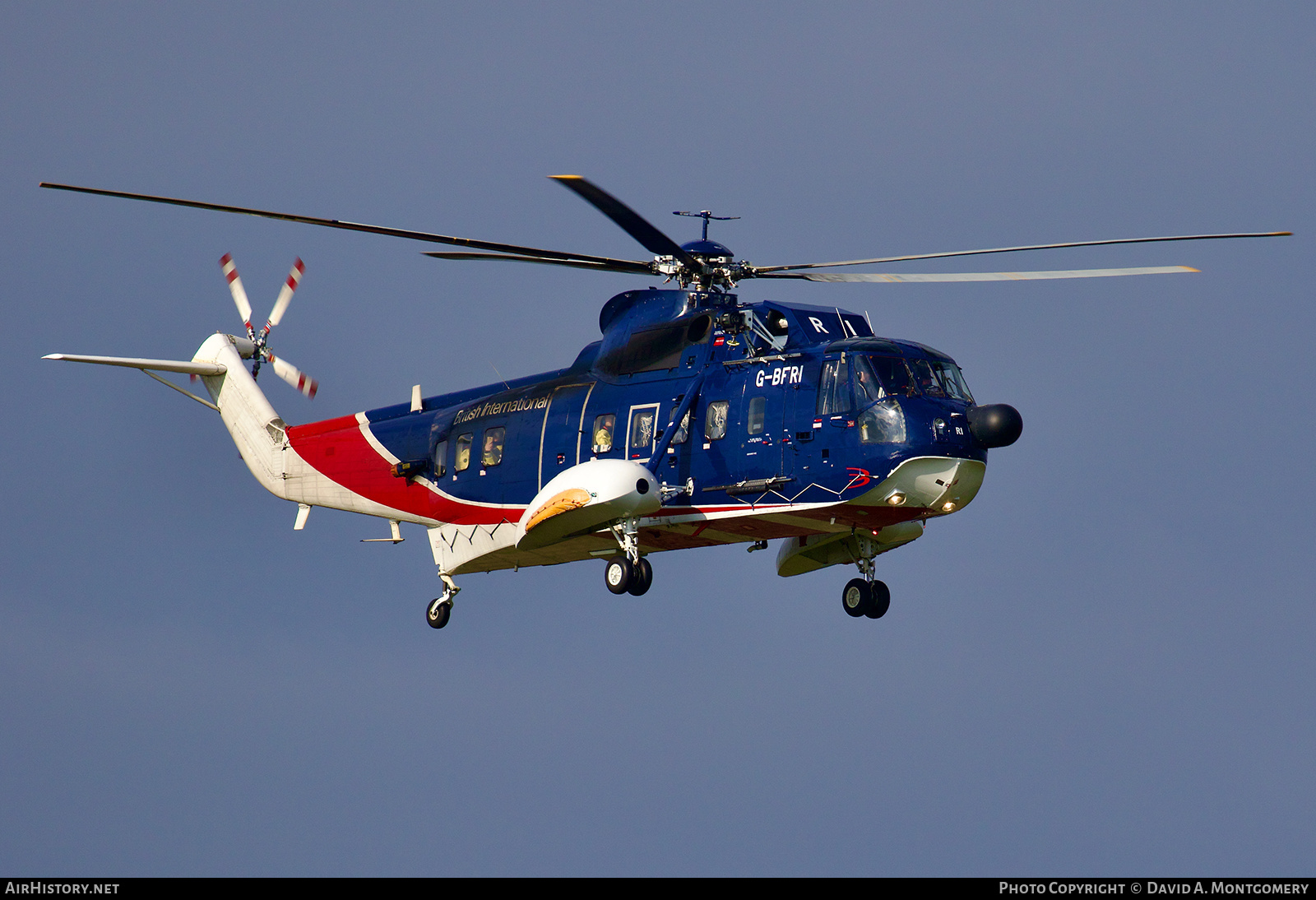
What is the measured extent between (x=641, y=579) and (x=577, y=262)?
17.4ft

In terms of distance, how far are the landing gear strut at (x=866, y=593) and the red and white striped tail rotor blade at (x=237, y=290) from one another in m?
14.6

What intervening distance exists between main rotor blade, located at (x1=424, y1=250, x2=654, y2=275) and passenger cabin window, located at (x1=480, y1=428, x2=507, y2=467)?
448cm

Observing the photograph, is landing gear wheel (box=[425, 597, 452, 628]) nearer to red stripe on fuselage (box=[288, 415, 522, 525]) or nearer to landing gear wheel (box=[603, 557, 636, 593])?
red stripe on fuselage (box=[288, 415, 522, 525])

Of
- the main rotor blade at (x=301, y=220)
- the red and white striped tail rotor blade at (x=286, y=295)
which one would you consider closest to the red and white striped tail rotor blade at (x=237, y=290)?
the red and white striped tail rotor blade at (x=286, y=295)

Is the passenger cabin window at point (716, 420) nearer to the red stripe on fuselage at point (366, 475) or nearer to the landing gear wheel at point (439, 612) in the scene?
the red stripe on fuselage at point (366, 475)

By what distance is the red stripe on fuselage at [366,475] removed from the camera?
31.8 m

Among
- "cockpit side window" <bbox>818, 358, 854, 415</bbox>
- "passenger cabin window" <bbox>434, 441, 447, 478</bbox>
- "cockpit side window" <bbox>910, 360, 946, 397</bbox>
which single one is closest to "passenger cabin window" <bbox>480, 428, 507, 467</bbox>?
"passenger cabin window" <bbox>434, 441, 447, 478</bbox>

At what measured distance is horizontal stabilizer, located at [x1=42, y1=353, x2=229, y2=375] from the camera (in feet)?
108

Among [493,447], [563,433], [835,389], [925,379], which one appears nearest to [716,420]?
[835,389]

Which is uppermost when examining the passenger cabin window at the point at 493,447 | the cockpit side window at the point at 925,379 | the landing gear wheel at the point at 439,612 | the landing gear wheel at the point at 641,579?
the passenger cabin window at the point at 493,447

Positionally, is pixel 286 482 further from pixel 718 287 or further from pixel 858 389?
pixel 858 389

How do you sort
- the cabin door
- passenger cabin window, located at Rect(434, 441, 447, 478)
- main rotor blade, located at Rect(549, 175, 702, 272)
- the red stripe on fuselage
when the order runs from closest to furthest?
main rotor blade, located at Rect(549, 175, 702, 272)
the cabin door
the red stripe on fuselage
passenger cabin window, located at Rect(434, 441, 447, 478)
